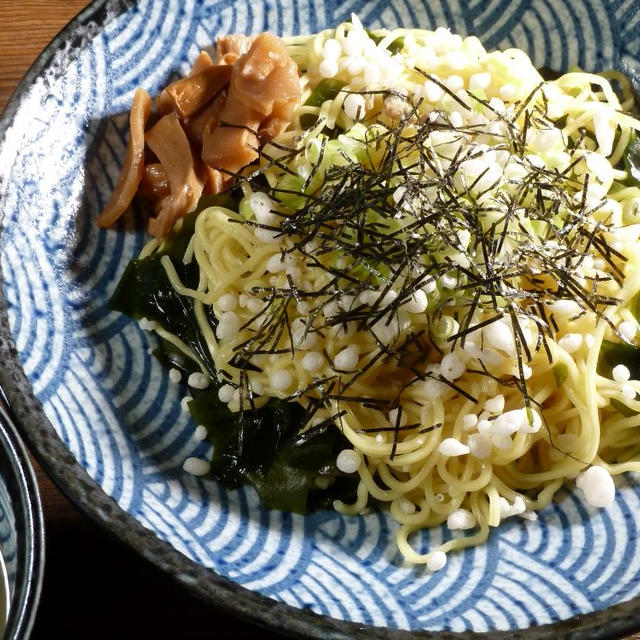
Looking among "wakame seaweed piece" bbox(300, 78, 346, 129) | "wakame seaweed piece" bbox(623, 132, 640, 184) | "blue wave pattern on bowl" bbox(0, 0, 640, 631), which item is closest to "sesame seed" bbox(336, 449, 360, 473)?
"blue wave pattern on bowl" bbox(0, 0, 640, 631)

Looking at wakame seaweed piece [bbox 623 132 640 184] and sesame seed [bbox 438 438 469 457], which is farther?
wakame seaweed piece [bbox 623 132 640 184]

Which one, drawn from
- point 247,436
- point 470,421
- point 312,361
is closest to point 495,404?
point 470,421

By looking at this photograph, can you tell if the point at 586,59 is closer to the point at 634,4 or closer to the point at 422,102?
the point at 634,4

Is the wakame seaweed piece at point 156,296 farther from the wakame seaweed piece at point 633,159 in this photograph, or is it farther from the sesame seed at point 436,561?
the wakame seaweed piece at point 633,159

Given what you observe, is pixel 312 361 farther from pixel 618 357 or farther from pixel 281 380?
pixel 618 357

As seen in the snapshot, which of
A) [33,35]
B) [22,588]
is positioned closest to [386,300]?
[22,588]

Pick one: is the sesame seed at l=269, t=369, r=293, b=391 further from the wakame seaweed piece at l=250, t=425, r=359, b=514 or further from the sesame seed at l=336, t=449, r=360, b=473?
the sesame seed at l=336, t=449, r=360, b=473
